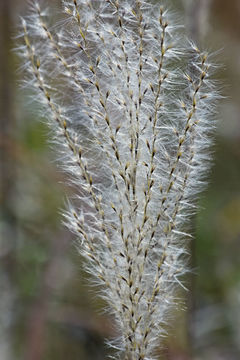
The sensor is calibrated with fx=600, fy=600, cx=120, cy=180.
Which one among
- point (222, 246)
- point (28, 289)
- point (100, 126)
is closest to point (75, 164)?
point (100, 126)

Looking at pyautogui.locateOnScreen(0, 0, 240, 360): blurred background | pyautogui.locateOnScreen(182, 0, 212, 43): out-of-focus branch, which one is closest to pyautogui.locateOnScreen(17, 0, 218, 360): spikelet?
pyautogui.locateOnScreen(182, 0, 212, 43): out-of-focus branch

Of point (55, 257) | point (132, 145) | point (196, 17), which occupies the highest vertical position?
point (196, 17)

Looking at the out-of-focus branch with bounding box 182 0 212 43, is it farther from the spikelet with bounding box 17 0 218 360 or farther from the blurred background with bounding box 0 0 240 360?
the blurred background with bounding box 0 0 240 360

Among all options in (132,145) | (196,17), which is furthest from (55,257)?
(132,145)

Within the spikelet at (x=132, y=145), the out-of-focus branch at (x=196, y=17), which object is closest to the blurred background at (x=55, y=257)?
the out-of-focus branch at (x=196, y=17)

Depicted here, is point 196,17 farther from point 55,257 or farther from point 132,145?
A: point 55,257
